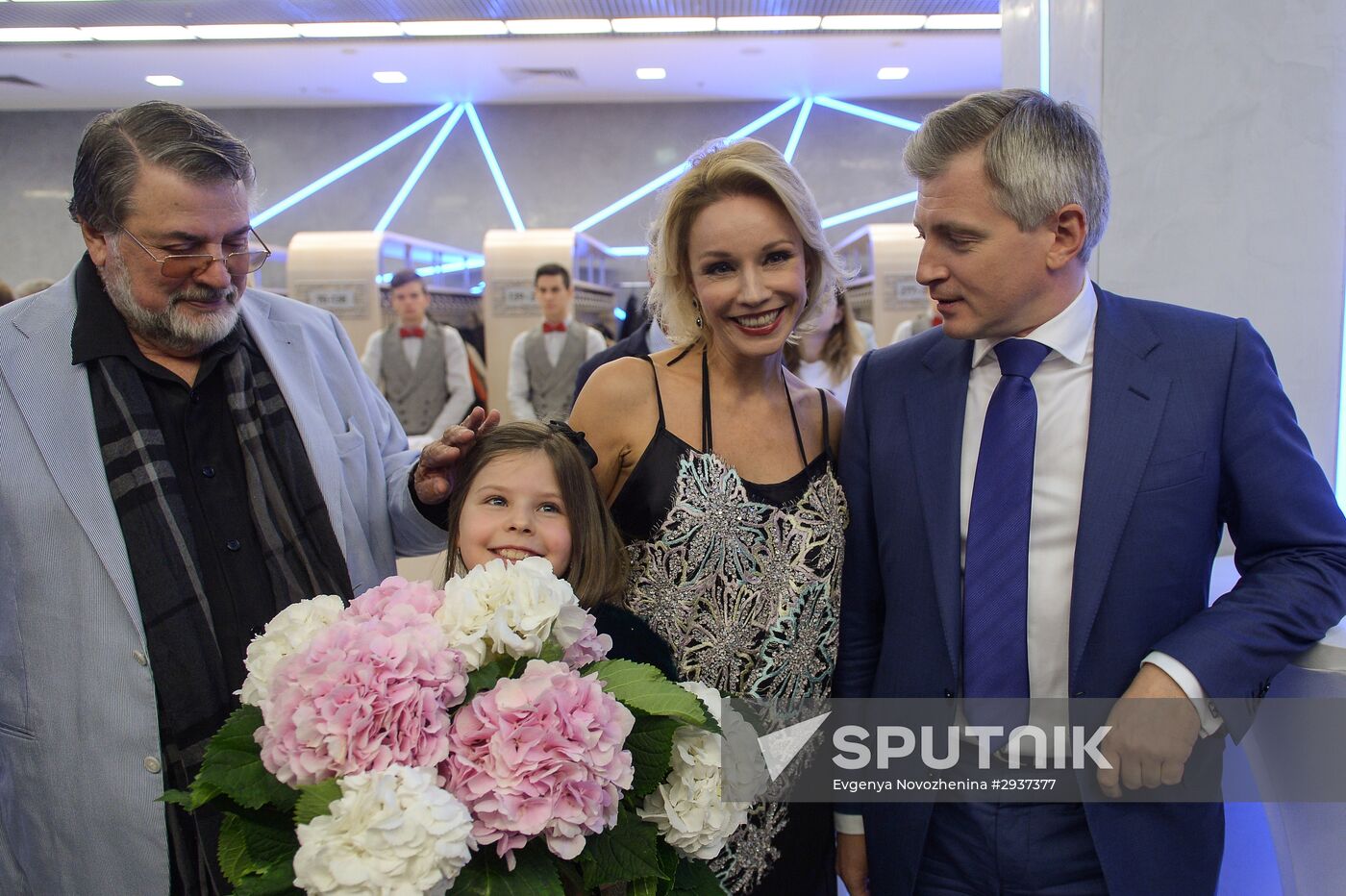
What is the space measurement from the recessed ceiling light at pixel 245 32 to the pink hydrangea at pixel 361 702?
1006 centimetres

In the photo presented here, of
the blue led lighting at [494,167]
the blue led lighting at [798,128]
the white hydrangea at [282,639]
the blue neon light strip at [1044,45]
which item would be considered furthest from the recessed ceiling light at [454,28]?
the white hydrangea at [282,639]

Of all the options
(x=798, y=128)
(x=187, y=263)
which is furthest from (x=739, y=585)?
(x=798, y=128)

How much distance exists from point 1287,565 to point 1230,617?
0.39 feet

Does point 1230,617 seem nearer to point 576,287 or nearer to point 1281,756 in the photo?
point 1281,756

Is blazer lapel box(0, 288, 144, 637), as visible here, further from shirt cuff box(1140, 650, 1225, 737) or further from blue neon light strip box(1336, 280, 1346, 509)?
blue neon light strip box(1336, 280, 1346, 509)

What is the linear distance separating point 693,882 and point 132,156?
1.44m

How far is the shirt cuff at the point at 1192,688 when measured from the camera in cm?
133

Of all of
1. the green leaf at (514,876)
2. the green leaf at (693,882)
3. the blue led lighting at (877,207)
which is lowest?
the green leaf at (693,882)

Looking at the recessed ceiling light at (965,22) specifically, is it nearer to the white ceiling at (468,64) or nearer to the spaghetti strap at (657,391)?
the white ceiling at (468,64)

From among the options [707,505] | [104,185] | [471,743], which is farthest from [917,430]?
[104,185]

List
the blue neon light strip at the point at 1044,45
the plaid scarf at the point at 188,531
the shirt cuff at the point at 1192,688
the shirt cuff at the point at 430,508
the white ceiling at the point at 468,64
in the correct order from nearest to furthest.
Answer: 1. the shirt cuff at the point at 1192,688
2. the plaid scarf at the point at 188,531
3. the shirt cuff at the point at 430,508
4. the blue neon light strip at the point at 1044,45
5. the white ceiling at the point at 468,64

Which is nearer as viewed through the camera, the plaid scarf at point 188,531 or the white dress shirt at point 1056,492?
the white dress shirt at point 1056,492

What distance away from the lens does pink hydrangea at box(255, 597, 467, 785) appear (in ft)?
3.07

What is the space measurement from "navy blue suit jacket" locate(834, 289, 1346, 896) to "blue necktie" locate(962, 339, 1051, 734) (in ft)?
0.10
